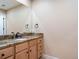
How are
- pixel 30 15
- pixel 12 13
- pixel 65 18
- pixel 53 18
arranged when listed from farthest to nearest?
pixel 30 15, pixel 53 18, pixel 65 18, pixel 12 13

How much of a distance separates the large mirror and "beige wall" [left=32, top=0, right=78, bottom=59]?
1.08 feet

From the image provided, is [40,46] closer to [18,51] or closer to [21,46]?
[21,46]

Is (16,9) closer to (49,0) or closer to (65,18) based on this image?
(49,0)

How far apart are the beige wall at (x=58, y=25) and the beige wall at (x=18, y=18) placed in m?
0.30

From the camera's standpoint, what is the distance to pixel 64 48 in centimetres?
302

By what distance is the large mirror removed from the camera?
8.16 feet

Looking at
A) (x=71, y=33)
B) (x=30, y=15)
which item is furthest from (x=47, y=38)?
(x=30, y=15)

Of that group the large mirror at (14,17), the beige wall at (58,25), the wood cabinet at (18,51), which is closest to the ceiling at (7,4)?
the large mirror at (14,17)

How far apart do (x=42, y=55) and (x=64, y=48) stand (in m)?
0.79

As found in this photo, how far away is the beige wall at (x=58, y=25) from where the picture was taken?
113 inches

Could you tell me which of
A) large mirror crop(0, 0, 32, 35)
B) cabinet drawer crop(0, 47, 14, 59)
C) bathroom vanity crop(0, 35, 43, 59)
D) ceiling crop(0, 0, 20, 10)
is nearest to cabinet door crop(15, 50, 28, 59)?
bathroom vanity crop(0, 35, 43, 59)

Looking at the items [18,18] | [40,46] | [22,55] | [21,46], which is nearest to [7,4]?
[18,18]

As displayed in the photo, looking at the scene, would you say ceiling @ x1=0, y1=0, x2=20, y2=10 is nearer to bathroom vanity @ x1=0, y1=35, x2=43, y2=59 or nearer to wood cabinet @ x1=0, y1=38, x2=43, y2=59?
bathroom vanity @ x1=0, y1=35, x2=43, y2=59

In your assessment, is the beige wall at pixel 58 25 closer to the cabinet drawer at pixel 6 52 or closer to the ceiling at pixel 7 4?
the ceiling at pixel 7 4
